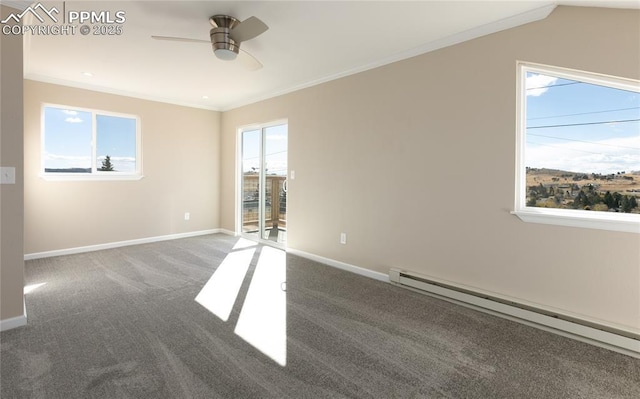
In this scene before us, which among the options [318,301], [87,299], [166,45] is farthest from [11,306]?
[166,45]

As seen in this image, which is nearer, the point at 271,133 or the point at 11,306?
the point at 11,306

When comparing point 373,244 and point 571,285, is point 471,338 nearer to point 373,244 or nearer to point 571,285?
point 571,285

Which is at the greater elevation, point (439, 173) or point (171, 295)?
point (439, 173)

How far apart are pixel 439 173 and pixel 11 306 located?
12.4 ft

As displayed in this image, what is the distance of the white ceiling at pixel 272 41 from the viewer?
2.45m

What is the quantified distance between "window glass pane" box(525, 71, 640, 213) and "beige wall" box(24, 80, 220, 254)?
5240 mm

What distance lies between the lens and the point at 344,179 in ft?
13.1

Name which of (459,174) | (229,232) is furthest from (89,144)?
(459,174)

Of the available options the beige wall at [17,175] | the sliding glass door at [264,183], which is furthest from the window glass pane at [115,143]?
the beige wall at [17,175]

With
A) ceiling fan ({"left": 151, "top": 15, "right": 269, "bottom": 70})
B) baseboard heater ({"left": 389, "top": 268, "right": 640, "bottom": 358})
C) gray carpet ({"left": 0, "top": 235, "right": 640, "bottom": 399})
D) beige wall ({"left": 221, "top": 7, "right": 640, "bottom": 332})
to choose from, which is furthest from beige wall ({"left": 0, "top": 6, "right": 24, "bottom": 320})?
baseboard heater ({"left": 389, "top": 268, "right": 640, "bottom": 358})

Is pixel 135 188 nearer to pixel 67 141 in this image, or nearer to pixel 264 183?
pixel 67 141

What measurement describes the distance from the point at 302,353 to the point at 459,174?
6.94 ft

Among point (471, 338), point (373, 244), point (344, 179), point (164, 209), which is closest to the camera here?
point (471, 338)

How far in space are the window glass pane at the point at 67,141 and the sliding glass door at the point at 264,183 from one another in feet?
7.82
